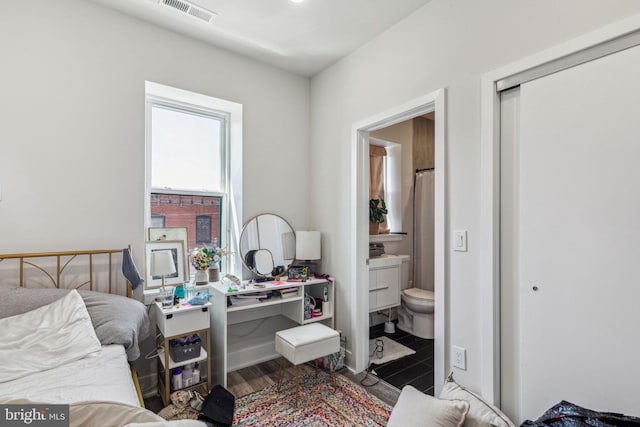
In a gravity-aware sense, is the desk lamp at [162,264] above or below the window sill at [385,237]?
below

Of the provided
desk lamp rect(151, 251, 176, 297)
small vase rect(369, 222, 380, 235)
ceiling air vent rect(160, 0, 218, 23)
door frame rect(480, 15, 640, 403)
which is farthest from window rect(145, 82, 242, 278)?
door frame rect(480, 15, 640, 403)

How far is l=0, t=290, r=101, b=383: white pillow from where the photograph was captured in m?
1.46

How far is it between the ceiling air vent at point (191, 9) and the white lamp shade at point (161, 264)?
174 centimetres

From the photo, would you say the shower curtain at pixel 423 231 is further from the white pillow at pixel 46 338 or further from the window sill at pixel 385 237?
the white pillow at pixel 46 338

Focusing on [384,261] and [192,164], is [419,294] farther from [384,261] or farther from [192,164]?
[192,164]

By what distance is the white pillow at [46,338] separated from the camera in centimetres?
146

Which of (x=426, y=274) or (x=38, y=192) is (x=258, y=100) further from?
(x=426, y=274)

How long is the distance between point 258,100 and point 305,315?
202 centimetres

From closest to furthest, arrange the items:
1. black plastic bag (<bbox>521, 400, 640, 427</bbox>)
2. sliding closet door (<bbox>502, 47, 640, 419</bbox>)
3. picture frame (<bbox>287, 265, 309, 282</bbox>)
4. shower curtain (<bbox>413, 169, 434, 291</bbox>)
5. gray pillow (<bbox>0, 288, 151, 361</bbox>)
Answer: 1. black plastic bag (<bbox>521, 400, 640, 427</bbox>)
2. sliding closet door (<bbox>502, 47, 640, 419</bbox>)
3. gray pillow (<bbox>0, 288, 151, 361</bbox>)
4. picture frame (<bbox>287, 265, 309, 282</bbox>)
5. shower curtain (<bbox>413, 169, 434, 291</bbox>)

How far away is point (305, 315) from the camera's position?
2.73 m

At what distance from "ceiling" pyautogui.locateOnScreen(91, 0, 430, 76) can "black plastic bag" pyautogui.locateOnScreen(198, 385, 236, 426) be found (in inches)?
105

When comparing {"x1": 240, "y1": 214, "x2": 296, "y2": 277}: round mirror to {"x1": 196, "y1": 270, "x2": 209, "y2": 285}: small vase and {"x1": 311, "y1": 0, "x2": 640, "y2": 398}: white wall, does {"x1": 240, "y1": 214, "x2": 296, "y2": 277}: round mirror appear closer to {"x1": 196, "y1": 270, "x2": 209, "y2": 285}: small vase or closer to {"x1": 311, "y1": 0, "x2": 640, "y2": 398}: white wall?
{"x1": 196, "y1": 270, "x2": 209, "y2": 285}: small vase

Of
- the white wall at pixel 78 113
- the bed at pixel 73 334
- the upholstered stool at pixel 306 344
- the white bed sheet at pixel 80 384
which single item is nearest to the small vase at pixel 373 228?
the upholstered stool at pixel 306 344

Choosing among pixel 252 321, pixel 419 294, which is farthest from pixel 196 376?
pixel 419 294
